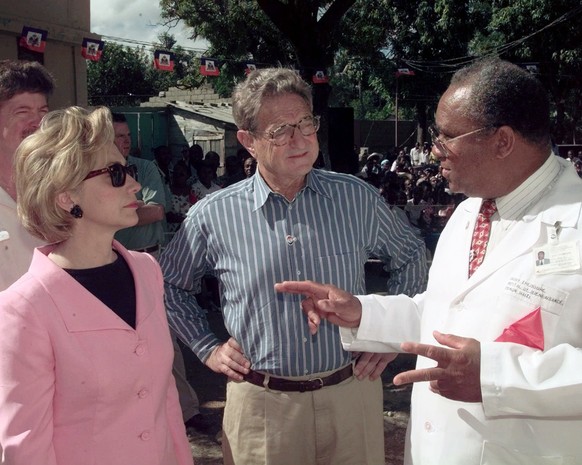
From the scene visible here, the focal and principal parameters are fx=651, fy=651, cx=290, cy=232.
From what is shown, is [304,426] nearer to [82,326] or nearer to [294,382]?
[294,382]

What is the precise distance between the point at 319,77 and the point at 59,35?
20.7ft

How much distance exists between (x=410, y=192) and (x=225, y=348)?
45.3 feet

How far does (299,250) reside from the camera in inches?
106

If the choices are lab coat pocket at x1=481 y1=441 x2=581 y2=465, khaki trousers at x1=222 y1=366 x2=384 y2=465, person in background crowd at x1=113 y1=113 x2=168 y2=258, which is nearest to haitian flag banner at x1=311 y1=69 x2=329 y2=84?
person in background crowd at x1=113 y1=113 x2=168 y2=258

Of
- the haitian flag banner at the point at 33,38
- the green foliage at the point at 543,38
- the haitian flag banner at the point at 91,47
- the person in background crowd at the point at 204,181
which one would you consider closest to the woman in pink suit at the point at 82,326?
the person in background crowd at the point at 204,181

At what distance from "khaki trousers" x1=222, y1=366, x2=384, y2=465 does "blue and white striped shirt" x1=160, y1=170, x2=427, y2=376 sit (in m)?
0.11

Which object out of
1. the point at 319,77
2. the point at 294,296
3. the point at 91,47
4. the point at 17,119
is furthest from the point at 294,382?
the point at 319,77

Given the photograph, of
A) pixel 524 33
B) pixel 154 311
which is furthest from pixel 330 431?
pixel 524 33

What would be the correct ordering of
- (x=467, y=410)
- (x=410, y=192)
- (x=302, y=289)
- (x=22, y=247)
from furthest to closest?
(x=410, y=192), (x=22, y=247), (x=302, y=289), (x=467, y=410)

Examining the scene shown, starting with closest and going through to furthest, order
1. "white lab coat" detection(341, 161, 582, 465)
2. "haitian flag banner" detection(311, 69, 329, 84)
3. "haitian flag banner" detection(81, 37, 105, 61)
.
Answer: "white lab coat" detection(341, 161, 582, 465)
"haitian flag banner" detection(81, 37, 105, 61)
"haitian flag banner" detection(311, 69, 329, 84)

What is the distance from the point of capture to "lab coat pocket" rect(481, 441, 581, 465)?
1.88 meters

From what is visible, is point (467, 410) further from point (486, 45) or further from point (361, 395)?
point (486, 45)

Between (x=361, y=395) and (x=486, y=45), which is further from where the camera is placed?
(x=486, y=45)

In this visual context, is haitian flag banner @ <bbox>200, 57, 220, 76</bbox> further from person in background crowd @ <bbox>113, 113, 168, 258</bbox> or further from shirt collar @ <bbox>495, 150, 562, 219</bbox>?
shirt collar @ <bbox>495, 150, 562, 219</bbox>
